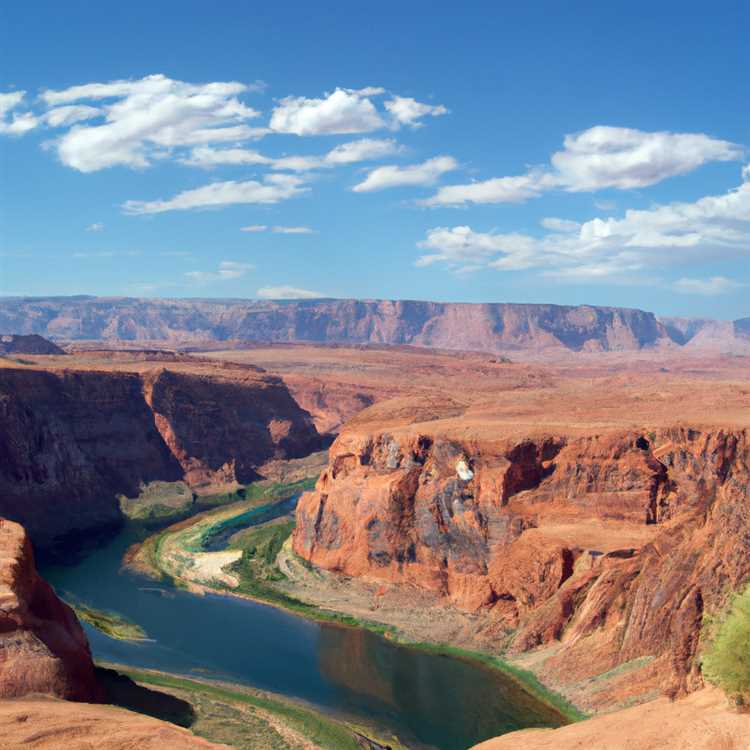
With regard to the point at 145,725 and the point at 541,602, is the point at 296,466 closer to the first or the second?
the point at 541,602

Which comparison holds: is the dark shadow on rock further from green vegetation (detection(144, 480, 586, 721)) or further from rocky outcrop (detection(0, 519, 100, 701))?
green vegetation (detection(144, 480, 586, 721))

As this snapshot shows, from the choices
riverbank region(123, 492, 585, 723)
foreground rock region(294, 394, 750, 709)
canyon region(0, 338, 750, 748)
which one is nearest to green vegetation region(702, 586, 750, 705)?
canyon region(0, 338, 750, 748)

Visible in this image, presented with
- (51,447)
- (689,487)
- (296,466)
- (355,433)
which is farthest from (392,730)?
(296,466)

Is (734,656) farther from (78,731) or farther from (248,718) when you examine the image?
(248,718)

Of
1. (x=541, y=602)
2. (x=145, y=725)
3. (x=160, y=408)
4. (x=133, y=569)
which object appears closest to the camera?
(x=145, y=725)

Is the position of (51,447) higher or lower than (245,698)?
higher

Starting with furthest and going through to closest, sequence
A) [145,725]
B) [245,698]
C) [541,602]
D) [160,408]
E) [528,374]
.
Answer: [528,374], [160,408], [541,602], [245,698], [145,725]

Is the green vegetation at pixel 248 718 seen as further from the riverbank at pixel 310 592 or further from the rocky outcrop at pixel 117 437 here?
the rocky outcrop at pixel 117 437

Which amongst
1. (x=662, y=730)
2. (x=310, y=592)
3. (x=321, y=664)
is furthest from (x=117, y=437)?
(x=662, y=730)
